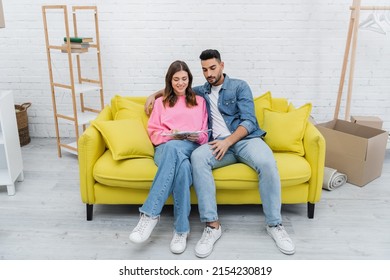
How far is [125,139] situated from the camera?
2.57m

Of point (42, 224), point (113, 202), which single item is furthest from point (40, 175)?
point (113, 202)

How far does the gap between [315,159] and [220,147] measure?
0.60 metres

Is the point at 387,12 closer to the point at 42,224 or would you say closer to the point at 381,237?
the point at 381,237

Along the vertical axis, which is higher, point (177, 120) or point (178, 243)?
point (177, 120)

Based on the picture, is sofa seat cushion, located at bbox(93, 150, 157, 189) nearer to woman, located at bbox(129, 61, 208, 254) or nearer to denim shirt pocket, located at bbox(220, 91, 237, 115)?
woman, located at bbox(129, 61, 208, 254)

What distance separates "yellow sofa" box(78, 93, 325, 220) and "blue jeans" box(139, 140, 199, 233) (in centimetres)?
15

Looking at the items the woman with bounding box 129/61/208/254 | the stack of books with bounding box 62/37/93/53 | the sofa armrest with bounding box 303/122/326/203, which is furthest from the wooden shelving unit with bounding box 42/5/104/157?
the sofa armrest with bounding box 303/122/326/203

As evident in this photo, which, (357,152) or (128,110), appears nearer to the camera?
(128,110)

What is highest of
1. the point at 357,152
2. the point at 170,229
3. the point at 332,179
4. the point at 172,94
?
the point at 172,94

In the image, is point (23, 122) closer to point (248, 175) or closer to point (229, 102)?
point (229, 102)

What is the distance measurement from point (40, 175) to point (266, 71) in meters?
2.27

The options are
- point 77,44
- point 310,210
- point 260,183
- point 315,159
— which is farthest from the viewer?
point 77,44

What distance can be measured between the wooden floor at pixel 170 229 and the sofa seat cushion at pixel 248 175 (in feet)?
0.96

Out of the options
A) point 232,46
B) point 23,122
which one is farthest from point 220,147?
point 23,122
